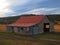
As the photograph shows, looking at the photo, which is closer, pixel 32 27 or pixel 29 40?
pixel 29 40

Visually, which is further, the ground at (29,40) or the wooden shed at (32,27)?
the wooden shed at (32,27)

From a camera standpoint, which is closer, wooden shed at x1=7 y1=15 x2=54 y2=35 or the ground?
the ground

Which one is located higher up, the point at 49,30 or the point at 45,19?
the point at 45,19

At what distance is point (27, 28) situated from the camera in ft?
124

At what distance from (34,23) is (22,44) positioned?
1831 cm

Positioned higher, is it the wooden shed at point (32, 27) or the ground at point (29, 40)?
the wooden shed at point (32, 27)

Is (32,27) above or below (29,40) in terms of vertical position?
above

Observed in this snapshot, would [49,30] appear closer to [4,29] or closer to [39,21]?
[39,21]

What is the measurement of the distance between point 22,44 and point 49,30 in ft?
74.3

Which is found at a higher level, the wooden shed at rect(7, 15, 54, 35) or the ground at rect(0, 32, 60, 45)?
the wooden shed at rect(7, 15, 54, 35)

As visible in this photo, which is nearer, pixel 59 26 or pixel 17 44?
pixel 17 44

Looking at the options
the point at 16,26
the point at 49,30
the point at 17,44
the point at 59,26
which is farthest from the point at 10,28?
the point at 17,44

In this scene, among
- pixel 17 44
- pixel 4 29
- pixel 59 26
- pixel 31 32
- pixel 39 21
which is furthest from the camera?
pixel 59 26

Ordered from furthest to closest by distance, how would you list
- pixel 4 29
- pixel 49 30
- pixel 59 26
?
pixel 59 26 < pixel 4 29 < pixel 49 30
